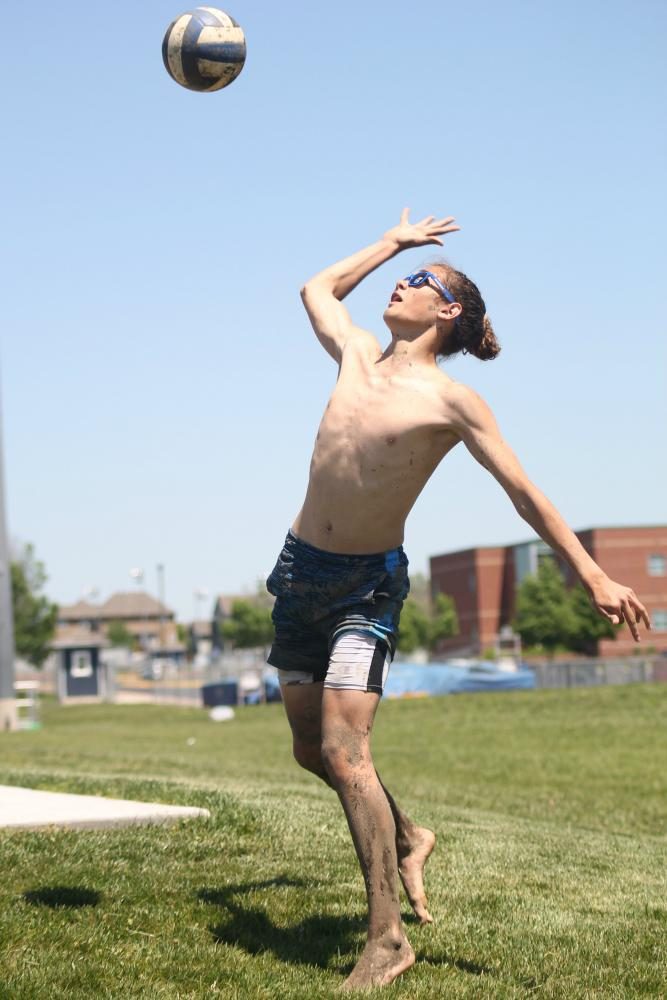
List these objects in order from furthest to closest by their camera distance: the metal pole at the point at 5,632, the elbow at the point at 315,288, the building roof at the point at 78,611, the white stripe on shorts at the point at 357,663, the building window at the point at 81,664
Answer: the building roof at the point at 78,611 < the building window at the point at 81,664 < the metal pole at the point at 5,632 < the elbow at the point at 315,288 < the white stripe on shorts at the point at 357,663

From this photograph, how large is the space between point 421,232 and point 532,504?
1.79 meters

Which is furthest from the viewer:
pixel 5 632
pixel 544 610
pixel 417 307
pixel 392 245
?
pixel 544 610

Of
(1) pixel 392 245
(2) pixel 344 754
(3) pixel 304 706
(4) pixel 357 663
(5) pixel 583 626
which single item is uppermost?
(1) pixel 392 245

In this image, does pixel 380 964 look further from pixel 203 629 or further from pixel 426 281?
pixel 203 629

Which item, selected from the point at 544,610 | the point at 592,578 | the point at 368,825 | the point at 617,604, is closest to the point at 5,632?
the point at 368,825

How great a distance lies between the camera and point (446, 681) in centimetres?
4738


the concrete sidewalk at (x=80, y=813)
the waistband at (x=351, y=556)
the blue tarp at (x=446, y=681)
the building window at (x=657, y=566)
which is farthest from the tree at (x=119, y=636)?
the waistband at (x=351, y=556)

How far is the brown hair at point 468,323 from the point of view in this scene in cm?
530

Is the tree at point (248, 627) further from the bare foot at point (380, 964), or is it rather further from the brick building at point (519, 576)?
the bare foot at point (380, 964)

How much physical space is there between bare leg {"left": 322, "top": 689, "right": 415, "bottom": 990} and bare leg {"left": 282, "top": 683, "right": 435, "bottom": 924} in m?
0.39

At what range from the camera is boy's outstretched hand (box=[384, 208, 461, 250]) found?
597 centimetres

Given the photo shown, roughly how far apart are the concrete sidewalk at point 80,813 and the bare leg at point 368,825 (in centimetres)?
238

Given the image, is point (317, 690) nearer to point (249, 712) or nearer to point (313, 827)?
point (313, 827)

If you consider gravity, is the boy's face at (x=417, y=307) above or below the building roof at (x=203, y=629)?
above
